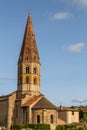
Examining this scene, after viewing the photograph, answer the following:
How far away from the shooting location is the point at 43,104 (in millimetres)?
84750

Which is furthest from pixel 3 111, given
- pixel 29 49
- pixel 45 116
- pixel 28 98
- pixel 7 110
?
pixel 29 49

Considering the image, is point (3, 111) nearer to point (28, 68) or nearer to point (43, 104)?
point (43, 104)

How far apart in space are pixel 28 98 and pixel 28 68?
25.1 ft

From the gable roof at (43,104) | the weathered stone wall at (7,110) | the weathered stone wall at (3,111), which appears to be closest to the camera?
the gable roof at (43,104)

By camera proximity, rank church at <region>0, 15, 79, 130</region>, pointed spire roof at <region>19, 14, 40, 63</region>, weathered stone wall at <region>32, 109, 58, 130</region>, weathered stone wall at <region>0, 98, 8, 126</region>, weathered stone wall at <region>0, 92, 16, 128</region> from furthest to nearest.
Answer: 1. pointed spire roof at <region>19, 14, 40, 63</region>
2. weathered stone wall at <region>0, 98, 8, 126</region>
3. weathered stone wall at <region>0, 92, 16, 128</region>
4. church at <region>0, 15, 79, 130</region>
5. weathered stone wall at <region>32, 109, 58, 130</region>

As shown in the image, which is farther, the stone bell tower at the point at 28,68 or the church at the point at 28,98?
the stone bell tower at the point at 28,68

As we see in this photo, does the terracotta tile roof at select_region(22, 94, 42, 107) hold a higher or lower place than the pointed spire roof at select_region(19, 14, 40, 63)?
lower

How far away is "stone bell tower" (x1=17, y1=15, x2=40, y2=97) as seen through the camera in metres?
89.5

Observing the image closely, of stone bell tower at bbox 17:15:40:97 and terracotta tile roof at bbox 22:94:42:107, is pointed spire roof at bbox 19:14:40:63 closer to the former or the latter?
stone bell tower at bbox 17:15:40:97

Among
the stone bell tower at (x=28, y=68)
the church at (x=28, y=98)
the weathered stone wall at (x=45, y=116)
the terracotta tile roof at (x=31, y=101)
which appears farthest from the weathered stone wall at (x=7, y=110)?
the weathered stone wall at (x=45, y=116)

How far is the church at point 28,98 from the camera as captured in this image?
276ft

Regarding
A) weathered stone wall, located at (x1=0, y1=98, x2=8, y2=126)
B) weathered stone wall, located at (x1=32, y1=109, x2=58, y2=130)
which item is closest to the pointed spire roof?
→ weathered stone wall, located at (x1=0, y1=98, x2=8, y2=126)

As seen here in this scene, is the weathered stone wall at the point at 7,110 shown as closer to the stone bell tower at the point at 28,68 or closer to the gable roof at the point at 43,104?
the stone bell tower at the point at 28,68

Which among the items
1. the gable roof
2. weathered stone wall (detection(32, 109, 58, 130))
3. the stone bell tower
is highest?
the stone bell tower
